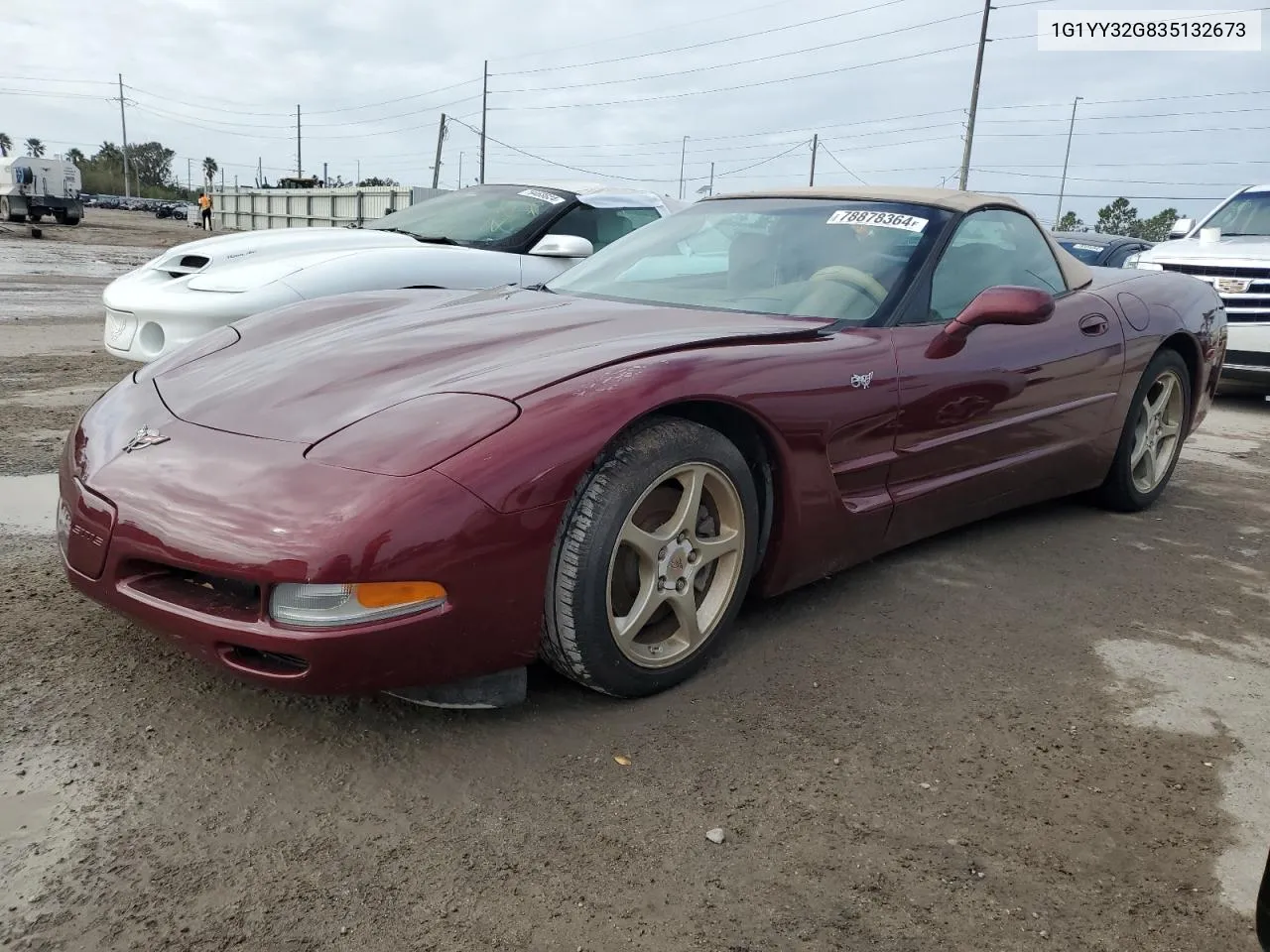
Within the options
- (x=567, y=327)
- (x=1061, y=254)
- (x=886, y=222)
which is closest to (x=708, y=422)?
(x=567, y=327)

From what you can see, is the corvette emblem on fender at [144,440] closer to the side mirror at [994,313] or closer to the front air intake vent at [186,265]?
the side mirror at [994,313]

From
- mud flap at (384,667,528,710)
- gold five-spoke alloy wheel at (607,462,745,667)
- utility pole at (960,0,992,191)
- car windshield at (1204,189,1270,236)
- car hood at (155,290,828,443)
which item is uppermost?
utility pole at (960,0,992,191)

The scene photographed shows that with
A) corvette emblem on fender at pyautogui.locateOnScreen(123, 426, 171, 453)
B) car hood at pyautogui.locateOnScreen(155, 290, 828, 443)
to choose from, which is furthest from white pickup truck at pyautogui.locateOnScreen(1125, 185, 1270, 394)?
corvette emblem on fender at pyautogui.locateOnScreen(123, 426, 171, 453)

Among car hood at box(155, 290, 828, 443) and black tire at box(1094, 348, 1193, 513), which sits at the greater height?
car hood at box(155, 290, 828, 443)

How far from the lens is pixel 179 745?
2.15 m

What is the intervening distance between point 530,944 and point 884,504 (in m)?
1.75

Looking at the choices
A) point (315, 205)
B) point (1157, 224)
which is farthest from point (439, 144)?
point (1157, 224)

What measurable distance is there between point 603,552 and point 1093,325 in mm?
2548

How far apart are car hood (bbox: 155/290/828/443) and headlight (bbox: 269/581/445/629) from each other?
0.37m

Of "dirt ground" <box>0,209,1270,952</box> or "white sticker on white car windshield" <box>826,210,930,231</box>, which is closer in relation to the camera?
"dirt ground" <box>0,209,1270,952</box>

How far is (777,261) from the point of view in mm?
3357

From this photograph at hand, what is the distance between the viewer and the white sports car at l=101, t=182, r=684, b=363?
482 centimetres

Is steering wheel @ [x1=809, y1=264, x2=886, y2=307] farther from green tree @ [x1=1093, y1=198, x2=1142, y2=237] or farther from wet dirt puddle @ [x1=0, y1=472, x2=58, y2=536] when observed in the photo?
green tree @ [x1=1093, y1=198, x2=1142, y2=237]

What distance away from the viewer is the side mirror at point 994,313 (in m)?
3.07
